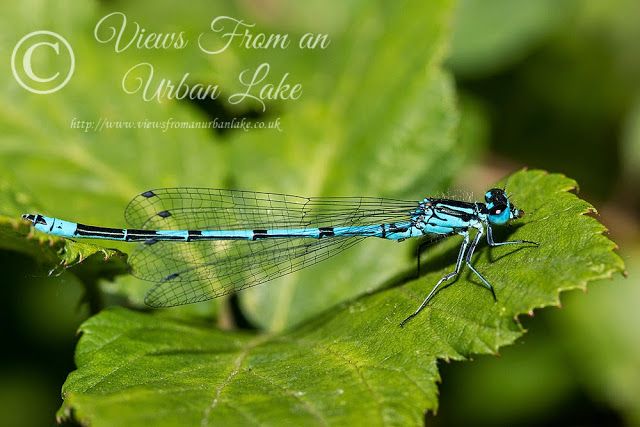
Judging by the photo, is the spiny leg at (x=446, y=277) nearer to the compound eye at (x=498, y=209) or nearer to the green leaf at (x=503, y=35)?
the compound eye at (x=498, y=209)

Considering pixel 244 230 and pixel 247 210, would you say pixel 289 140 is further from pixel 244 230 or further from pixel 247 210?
pixel 244 230

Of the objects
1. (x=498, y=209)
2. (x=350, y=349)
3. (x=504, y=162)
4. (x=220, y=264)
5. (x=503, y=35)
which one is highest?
(x=503, y=35)

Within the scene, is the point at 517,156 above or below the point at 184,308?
above

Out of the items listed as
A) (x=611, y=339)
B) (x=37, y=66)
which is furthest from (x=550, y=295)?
(x=37, y=66)

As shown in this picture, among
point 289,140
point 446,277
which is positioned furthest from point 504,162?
point 446,277

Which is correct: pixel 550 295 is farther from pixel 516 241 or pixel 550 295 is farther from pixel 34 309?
pixel 34 309

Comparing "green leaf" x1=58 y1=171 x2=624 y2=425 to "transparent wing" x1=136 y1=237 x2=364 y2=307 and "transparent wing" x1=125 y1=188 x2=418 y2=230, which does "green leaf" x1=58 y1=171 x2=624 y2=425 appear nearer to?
"transparent wing" x1=136 y1=237 x2=364 y2=307

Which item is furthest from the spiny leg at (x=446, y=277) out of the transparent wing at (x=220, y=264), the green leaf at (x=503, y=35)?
the green leaf at (x=503, y=35)
